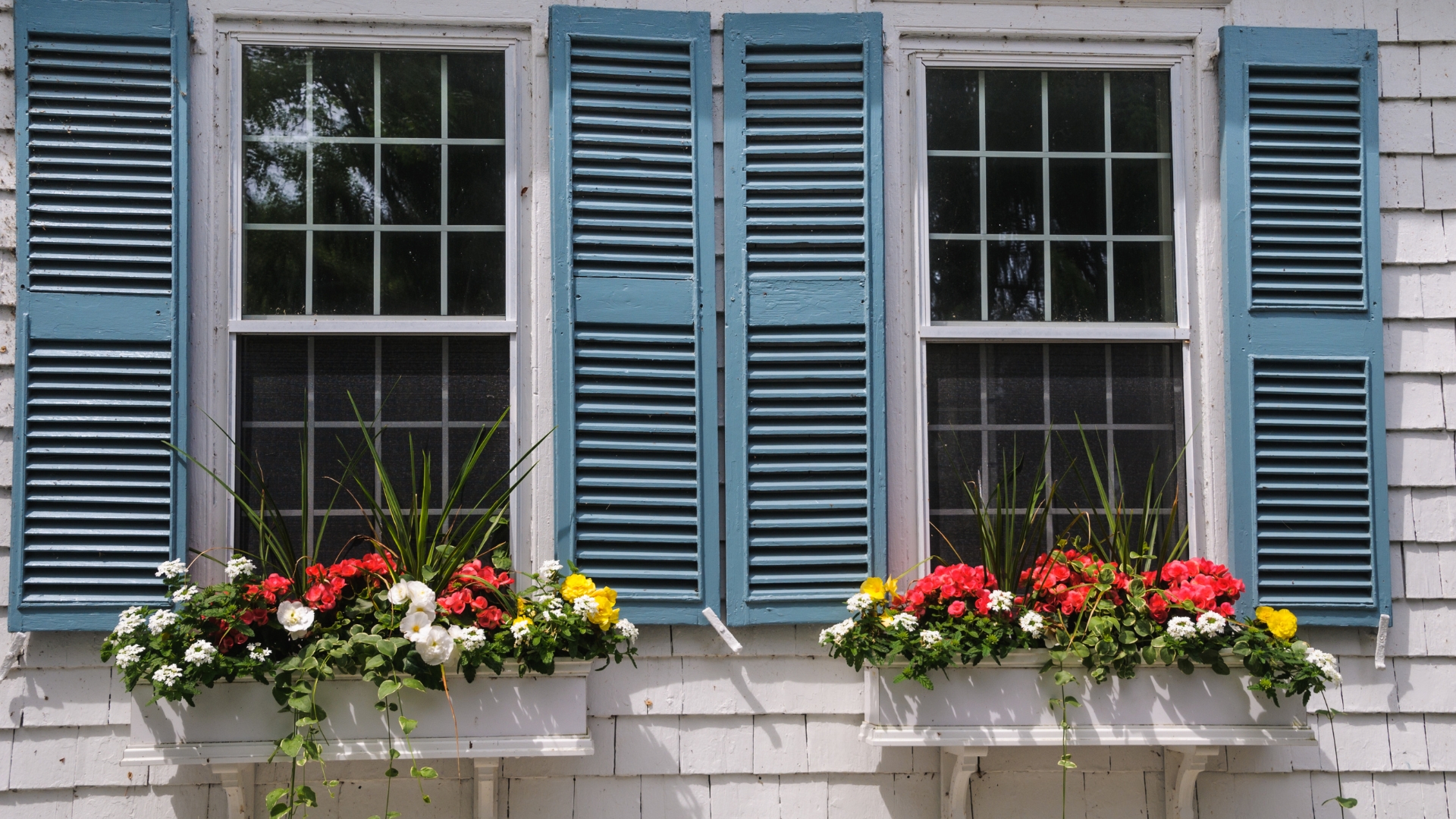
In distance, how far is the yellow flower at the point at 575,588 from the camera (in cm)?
269

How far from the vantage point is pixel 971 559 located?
9.94 ft

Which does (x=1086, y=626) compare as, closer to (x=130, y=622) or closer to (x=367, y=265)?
(x=367, y=265)

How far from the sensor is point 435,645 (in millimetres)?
2518

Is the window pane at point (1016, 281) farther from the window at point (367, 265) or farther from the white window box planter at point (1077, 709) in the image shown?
the window at point (367, 265)

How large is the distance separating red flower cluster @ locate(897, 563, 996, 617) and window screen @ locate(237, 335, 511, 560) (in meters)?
A: 1.07

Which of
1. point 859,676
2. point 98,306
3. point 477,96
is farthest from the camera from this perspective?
point 477,96

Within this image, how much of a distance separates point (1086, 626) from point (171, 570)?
2.17 metres

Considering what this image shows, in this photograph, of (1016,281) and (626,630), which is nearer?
(626,630)

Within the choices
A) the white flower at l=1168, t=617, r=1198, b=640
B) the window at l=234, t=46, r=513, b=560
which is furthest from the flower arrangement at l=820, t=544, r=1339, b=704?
the window at l=234, t=46, r=513, b=560

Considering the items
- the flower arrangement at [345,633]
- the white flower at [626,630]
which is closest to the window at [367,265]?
the flower arrangement at [345,633]

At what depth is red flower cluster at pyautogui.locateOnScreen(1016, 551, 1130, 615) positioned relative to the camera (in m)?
2.77

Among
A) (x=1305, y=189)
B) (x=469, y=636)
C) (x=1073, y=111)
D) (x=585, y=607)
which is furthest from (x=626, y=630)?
(x=1305, y=189)

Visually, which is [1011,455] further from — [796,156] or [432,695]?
[432,695]

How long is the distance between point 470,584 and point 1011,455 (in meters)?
1.45
